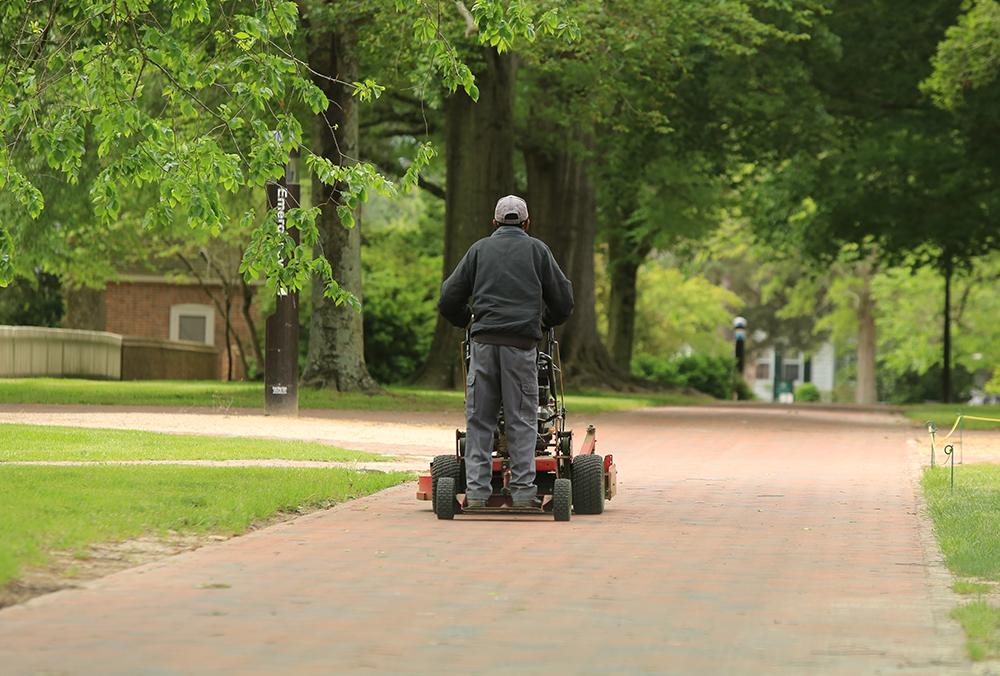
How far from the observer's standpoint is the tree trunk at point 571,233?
100 ft

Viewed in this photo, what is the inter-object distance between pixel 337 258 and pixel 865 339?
1608 inches

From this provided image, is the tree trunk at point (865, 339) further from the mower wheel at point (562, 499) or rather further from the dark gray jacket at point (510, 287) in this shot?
the dark gray jacket at point (510, 287)

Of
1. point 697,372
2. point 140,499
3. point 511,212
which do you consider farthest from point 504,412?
point 697,372

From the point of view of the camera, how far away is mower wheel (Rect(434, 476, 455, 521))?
7.68m

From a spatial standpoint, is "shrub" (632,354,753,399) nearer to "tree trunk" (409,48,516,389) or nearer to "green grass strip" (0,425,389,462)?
"tree trunk" (409,48,516,389)

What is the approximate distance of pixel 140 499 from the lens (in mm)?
7469

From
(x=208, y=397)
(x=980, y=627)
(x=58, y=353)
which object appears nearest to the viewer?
(x=980, y=627)

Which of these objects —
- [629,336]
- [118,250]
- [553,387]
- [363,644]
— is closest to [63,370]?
[118,250]

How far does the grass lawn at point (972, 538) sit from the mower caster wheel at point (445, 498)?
2.83m

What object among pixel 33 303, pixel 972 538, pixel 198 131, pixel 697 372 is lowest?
pixel 972 538

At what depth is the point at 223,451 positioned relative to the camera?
37.5 feet

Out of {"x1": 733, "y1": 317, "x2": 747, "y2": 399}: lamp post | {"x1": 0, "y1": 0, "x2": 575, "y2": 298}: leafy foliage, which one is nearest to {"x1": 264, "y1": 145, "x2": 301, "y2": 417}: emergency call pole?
{"x1": 0, "y1": 0, "x2": 575, "y2": 298}: leafy foliage

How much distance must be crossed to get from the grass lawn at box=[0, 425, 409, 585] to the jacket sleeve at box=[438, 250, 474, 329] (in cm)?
164

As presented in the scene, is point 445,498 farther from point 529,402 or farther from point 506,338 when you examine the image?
point 506,338
